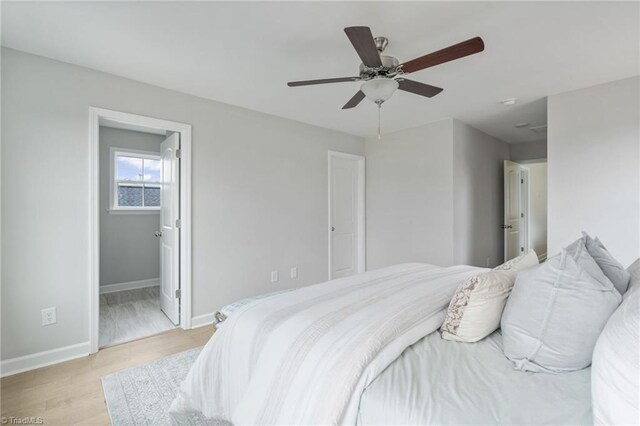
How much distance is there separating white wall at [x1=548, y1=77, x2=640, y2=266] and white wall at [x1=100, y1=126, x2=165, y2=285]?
17.7 ft

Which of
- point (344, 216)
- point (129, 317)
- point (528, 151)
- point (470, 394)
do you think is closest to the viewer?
point (470, 394)

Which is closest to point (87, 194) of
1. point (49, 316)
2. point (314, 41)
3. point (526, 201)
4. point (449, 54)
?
point (49, 316)

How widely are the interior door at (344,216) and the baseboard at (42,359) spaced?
2936 mm

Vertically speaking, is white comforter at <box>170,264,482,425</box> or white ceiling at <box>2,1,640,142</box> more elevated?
white ceiling at <box>2,1,640,142</box>

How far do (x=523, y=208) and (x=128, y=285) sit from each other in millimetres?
7031

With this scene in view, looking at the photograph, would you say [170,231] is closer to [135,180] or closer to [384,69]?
[135,180]

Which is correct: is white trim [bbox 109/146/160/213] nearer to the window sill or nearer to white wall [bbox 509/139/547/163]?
the window sill

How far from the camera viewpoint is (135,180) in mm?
4531

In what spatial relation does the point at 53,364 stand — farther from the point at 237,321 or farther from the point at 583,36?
the point at 583,36

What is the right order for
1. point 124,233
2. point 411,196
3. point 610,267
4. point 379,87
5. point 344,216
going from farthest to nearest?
point 344,216
point 124,233
point 411,196
point 379,87
point 610,267

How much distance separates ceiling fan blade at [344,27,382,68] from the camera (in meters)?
1.41

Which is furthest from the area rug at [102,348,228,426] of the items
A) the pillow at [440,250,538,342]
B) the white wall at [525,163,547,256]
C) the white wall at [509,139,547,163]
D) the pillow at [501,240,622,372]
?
the white wall at [525,163,547,256]

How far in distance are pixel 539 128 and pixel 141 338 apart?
567 centimetres

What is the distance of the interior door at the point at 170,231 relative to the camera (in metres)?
3.05
